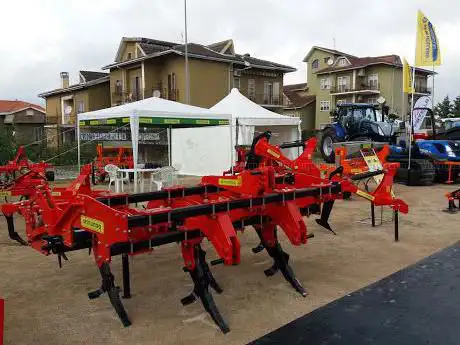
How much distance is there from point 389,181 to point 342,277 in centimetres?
179

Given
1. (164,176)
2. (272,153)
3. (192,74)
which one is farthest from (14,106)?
(272,153)

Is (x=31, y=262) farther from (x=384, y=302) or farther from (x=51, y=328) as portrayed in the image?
(x=384, y=302)

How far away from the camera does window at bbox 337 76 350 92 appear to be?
3906 centimetres

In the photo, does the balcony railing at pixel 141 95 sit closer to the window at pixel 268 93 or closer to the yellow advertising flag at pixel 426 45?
the window at pixel 268 93

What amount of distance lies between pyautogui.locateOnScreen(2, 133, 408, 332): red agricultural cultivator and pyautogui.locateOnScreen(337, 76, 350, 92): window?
3607 centimetres

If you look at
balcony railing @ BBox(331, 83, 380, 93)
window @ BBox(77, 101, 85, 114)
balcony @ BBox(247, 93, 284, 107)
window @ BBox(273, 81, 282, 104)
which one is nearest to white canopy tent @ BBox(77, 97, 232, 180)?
balcony @ BBox(247, 93, 284, 107)

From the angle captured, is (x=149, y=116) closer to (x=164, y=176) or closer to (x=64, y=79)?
(x=164, y=176)

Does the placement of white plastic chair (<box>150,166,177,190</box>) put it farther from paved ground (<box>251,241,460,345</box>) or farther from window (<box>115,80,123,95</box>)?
window (<box>115,80,123,95</box>)

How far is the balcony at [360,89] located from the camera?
37.7 meters

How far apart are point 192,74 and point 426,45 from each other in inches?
644

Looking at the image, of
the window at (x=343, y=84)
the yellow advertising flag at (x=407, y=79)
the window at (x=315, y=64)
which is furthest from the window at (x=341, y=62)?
the yellow advertising flag at (x=407, y=79)

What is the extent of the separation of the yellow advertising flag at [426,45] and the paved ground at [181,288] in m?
6.64

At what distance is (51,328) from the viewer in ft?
11.4

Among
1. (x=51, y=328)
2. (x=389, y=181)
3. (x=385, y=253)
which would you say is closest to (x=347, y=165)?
(x=389, y=181)
